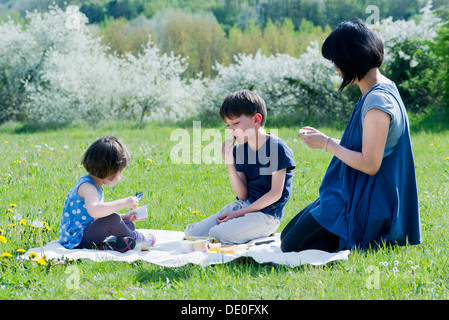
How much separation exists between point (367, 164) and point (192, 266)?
1180 millimetres

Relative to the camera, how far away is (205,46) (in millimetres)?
27719

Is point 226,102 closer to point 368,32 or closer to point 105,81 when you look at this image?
point 368,32

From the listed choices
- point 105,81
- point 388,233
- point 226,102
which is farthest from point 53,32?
point 388,233

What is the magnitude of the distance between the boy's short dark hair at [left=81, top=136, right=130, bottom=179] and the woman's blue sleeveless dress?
1.35 metres

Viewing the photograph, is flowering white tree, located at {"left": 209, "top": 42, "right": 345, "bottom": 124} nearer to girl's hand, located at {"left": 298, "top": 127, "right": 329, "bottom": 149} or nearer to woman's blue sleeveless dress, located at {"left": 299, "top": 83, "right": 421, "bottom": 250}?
woman's blue sleeveless dress, located at {"left": 299, "top": 83, "right": 421, "bottom": 250}

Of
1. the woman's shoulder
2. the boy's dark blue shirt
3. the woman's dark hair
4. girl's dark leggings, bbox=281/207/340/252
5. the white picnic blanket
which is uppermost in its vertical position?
the woman's dark hair

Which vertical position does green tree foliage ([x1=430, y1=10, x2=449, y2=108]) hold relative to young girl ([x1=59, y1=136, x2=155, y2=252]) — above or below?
above

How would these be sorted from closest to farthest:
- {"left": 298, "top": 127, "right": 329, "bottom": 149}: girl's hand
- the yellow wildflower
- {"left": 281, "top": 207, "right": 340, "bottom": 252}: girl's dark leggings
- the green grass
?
the green grass < the yellow wildflower < {"left": 298, "top": 127, "right": 329, "bottom": 149}: girl's hand < {"left": 281, "top": 207, "right": 340, "bottom": 252}: girl's dark leggings

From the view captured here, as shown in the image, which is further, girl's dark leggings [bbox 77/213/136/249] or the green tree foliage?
the green tree foliage

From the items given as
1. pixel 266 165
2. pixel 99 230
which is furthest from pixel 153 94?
pixel 99 230

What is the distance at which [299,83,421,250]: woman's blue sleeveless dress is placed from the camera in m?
2.96

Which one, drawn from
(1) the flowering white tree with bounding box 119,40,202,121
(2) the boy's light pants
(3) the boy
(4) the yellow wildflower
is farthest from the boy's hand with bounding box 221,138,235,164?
(1) the flowering white tree with bounding box 119,40,202,121

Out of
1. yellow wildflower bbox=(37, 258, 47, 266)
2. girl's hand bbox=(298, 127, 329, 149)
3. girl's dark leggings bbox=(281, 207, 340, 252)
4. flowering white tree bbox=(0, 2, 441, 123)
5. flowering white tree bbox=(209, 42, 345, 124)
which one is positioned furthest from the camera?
flowering white tree bbox=(209, 42, 345, 124)
